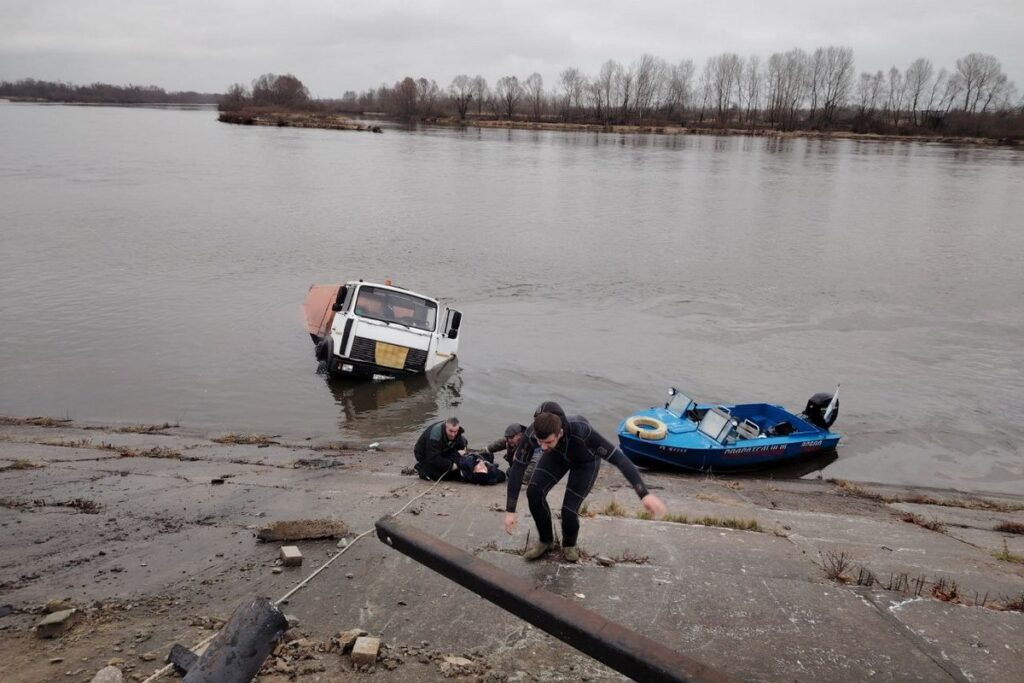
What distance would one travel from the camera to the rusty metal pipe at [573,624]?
9.52 feet

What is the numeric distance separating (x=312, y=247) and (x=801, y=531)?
90.1 feet

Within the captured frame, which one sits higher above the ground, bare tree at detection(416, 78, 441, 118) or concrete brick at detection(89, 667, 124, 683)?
bare tree at detection(416, 78, 441, 118)

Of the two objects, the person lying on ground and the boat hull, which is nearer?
the person lying on ground

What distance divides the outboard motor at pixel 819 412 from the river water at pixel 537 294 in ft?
3.67

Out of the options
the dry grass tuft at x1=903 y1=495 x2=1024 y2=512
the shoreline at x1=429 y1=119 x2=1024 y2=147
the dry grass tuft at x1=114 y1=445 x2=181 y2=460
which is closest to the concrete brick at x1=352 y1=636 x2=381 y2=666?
the dry grass tuft at x1=114 y1=445 x2=181 y2=460

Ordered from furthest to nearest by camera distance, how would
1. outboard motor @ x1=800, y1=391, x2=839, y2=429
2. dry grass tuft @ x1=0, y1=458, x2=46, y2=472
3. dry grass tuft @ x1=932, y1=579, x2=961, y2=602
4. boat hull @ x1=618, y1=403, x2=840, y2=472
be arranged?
1. outboard motor @ x1=800, y1=391, x2=839, y2=429
2. boat hull @ x1=618, y1=403, x2=840, y2=472
3. dry grass tuft @ x1=0, y1=458, x2=46, y2=472
4. dry grass tuft @ x1=932, y1=579, x2=961, y2=602

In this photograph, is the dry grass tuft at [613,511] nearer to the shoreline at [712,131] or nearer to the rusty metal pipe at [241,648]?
the rusty metal pipe at [241,648]

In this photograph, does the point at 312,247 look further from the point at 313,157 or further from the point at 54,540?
the point at 313,157

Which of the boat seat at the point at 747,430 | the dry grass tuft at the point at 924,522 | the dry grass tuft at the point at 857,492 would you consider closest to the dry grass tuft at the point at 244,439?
the boat seat at the point at 747,430

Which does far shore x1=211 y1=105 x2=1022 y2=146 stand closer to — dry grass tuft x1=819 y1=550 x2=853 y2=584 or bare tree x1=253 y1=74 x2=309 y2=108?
bare tree x1=253 y1=74 x2=309 y2=108

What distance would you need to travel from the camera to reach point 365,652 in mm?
5090

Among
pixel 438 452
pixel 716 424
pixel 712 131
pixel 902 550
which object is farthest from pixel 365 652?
pixel 712 131

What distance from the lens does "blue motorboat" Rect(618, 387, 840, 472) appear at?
13797 mm

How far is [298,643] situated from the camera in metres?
5.28
